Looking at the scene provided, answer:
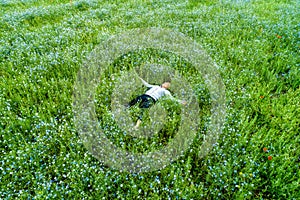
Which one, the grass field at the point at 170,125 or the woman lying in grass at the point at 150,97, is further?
the woman lying in grass at the point at 150,97

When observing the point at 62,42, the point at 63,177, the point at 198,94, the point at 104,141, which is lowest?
the point at 63,177

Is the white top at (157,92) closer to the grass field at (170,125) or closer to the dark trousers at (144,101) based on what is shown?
the dark trousers at (144,101)

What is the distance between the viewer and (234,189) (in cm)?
308

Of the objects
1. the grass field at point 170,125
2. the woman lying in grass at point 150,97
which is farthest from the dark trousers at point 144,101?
the grass field at point 170,125

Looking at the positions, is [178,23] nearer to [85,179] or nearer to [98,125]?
[98,125]

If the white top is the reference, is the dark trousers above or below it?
below

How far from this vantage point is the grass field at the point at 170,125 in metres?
3.06

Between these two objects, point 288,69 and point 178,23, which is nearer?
point 288,69

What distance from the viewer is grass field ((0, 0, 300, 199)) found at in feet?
10.1

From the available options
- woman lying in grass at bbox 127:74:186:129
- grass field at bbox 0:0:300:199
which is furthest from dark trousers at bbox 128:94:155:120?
grass field at bbox 0:0:300:199

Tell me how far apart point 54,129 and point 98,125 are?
68 centimetres

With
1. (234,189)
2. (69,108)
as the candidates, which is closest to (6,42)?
(69,108)

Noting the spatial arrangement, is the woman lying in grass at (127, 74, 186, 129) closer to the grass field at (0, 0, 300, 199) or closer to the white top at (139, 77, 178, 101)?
the white top at (139, 77, 178, 101)

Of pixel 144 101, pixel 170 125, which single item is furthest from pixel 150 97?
pixel 170 125
